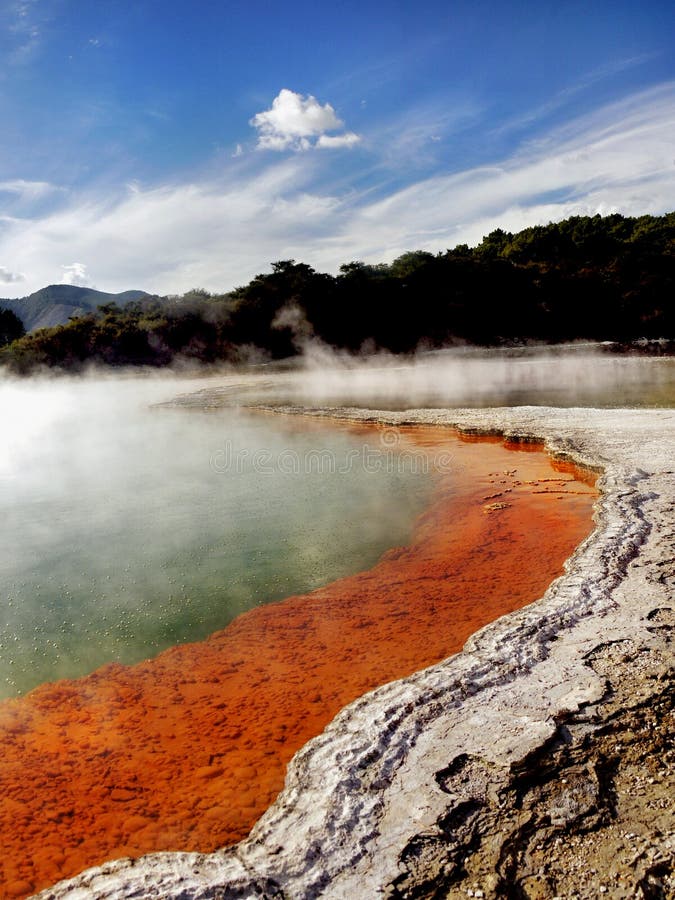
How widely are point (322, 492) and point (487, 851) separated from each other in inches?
213

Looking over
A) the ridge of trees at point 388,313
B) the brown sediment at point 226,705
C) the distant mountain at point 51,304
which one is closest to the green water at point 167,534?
the brown sediment at point 226,705

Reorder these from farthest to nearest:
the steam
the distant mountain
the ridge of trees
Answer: the distant mountain, the ridge of trees, the steam

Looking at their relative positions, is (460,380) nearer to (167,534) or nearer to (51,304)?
(167,534)

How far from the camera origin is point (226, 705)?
3.33 metres

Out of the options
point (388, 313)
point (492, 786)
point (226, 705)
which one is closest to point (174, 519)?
point (226, 705)

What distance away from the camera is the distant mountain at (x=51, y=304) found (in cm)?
9688

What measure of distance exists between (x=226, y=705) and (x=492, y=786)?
164 cm

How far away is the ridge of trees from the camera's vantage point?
3094 cm

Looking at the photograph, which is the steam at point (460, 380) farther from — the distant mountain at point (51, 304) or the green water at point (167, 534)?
the distant mountain at point (51, 304)

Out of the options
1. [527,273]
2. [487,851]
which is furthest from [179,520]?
A: [527,273]

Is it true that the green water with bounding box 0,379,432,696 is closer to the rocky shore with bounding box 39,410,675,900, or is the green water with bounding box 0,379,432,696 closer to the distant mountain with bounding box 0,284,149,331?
the rocky shore with bounding box 39,410,675,900

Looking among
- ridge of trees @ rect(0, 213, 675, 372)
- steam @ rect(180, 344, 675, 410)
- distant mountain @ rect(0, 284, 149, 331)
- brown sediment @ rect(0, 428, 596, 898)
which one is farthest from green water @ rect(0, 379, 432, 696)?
distant mountain @ rect(0, 284, 149, 331)

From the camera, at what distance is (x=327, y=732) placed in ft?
9.00

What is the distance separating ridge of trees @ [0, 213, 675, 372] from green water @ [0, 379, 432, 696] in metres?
21.0
